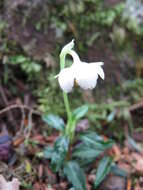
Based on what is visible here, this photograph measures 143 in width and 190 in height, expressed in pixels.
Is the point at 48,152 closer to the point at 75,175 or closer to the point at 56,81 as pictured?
the point at 75,175

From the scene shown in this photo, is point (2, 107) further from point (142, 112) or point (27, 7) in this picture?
point (142, 112)

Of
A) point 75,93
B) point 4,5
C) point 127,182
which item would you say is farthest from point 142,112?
point 4,5

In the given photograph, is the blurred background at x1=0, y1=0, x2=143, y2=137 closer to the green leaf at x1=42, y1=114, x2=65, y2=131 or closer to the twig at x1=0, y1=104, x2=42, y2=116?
the twig at x1=0, y1=104, x2=42, y2=116

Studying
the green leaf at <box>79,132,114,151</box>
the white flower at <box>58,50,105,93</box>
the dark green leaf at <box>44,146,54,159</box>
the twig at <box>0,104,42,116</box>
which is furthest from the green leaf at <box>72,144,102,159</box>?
the white flower at <box>58,50,105,93</box>

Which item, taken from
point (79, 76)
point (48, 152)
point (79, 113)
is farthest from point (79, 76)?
point (48, 152)

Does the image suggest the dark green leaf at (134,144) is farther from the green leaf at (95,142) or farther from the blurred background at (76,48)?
the green leaf at (95,142)

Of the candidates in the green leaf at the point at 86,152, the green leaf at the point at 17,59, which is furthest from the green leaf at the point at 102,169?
the green leaf at the point at 17,59
